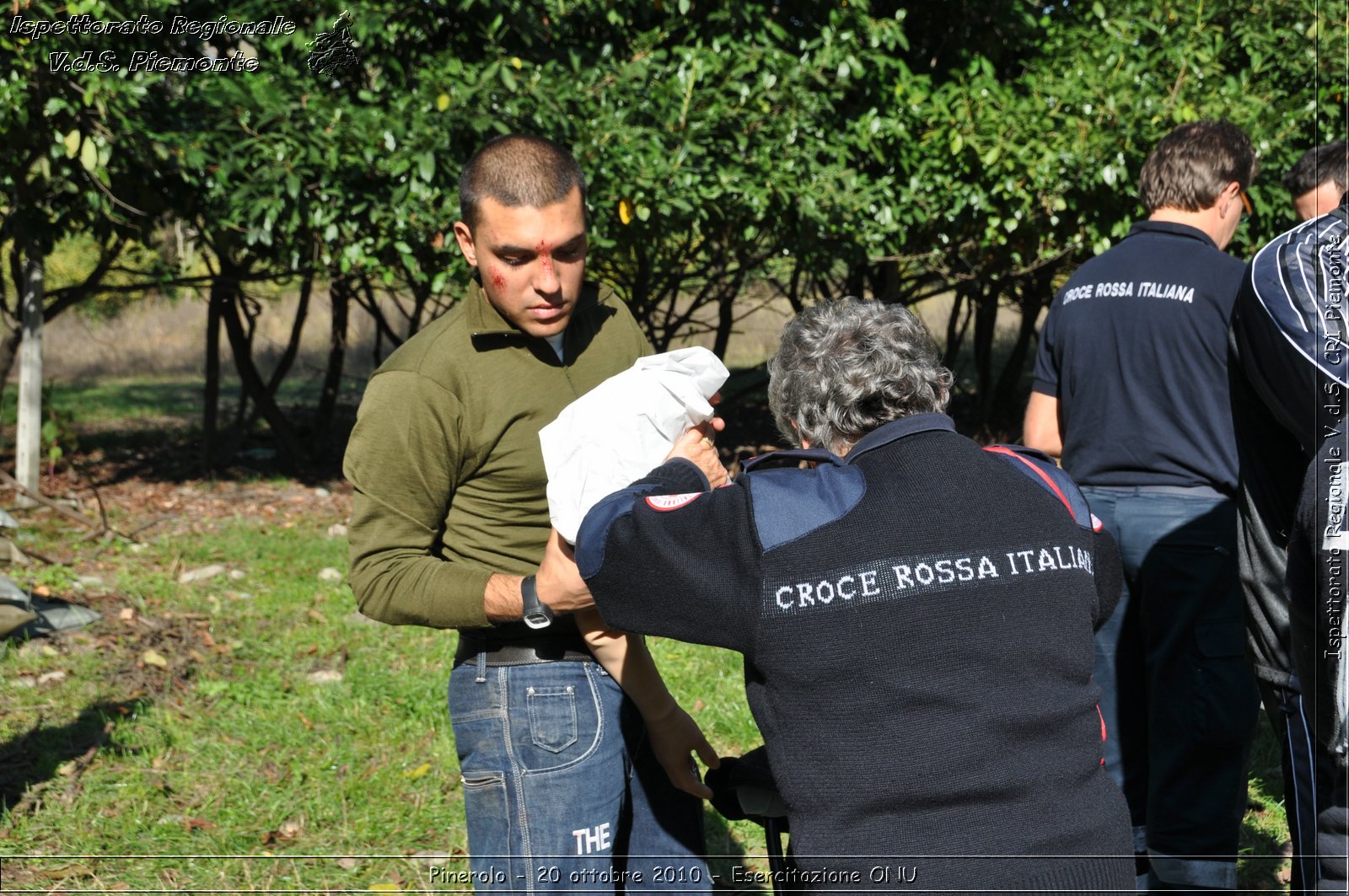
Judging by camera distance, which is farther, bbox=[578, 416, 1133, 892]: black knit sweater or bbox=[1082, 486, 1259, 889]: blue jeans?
bbox=[1082, 486, 1259, 889]: blue jeans

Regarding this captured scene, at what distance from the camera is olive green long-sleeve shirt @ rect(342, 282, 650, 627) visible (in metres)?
2.28

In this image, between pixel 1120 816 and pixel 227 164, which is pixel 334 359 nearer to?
pixel 227 164

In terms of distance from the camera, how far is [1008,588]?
1.79m

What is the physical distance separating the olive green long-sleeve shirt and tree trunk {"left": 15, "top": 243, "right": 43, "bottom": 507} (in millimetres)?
6375

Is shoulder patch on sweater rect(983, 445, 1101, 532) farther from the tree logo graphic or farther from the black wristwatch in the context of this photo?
the tree logo graphic

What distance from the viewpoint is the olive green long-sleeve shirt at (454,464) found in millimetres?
2279

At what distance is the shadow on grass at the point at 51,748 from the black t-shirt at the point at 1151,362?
394 centimetres

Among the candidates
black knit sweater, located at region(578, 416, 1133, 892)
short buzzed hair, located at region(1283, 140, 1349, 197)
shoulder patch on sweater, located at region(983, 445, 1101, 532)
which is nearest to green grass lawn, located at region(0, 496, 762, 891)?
black knit sweater, located at region(578, 416, 1133, 892)

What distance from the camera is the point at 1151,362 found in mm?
3572

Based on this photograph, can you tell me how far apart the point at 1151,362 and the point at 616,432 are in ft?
7.28

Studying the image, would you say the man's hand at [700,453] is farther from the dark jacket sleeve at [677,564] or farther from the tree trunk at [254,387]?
the tree trunk at [254,387]

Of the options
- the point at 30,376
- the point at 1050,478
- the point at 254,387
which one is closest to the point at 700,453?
the point at 1050,478

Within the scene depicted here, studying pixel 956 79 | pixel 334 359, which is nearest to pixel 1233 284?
pixel 956 79

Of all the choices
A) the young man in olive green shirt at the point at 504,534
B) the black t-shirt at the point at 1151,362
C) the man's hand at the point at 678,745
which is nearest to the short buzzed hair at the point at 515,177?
the young man in olive green shirt at the point at 504,534
